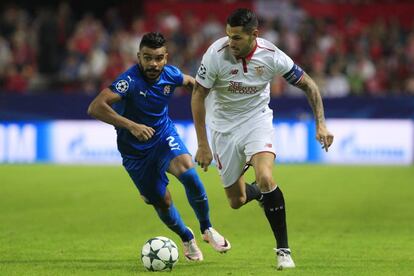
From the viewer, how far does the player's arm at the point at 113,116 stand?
26.0 feet

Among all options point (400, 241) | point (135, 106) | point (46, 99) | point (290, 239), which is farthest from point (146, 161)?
point (46, 99)

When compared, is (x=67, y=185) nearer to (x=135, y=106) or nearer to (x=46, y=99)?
(x=46, y=99)

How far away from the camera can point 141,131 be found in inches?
311

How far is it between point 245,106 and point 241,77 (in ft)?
1.07

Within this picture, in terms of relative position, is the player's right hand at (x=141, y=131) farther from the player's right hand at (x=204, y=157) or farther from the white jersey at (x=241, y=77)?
the white jersey at (x=241, y=77)

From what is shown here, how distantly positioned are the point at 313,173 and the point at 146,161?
31.5ft

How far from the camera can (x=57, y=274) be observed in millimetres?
7730

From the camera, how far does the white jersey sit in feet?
26.7

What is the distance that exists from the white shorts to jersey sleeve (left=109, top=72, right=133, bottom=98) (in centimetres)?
97

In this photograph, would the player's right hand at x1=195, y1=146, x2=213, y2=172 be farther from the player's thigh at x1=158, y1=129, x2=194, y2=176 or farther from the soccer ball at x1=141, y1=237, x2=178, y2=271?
the soccer ball at x1=141, y1=237, x2=178, y2=271

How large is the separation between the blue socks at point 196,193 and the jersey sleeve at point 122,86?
0.91 m

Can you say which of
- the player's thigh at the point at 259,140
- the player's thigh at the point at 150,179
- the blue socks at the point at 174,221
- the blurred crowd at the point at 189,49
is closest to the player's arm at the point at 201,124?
the player's thigh at the point at 259,140

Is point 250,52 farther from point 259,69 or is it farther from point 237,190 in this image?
point 237,190

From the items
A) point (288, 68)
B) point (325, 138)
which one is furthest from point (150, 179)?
point (325, 138)
